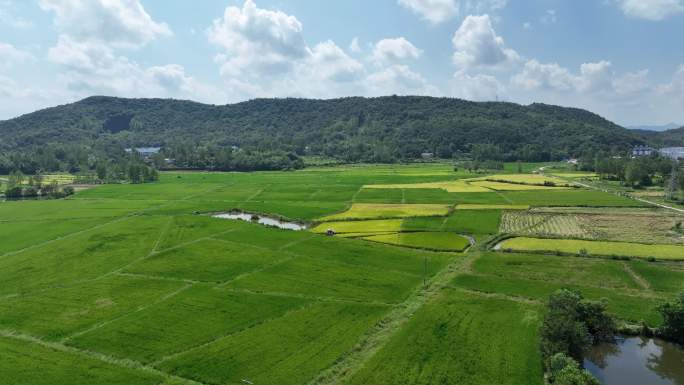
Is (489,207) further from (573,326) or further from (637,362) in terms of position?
(573,326)

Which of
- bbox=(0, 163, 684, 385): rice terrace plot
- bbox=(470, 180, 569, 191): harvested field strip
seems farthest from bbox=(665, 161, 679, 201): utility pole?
bbox=(470, 180, 569, 191): harvested field strip

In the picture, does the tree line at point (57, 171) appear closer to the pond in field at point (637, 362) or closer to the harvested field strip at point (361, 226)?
the harvested field strip at point (361, 226)

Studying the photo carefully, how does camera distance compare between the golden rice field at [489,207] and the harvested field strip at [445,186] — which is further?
the harvested field strip at [445,186]

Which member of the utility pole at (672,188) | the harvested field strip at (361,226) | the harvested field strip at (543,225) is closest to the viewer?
the harvested field strip at (543,225)

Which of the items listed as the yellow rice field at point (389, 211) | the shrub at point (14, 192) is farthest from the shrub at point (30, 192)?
the yellow rice field at point (389, 211)

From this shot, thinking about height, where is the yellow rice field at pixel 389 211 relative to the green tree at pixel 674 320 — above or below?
above

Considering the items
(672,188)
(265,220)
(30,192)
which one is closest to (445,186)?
(672,188)

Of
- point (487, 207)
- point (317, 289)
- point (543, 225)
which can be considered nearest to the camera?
point (317, 289)
